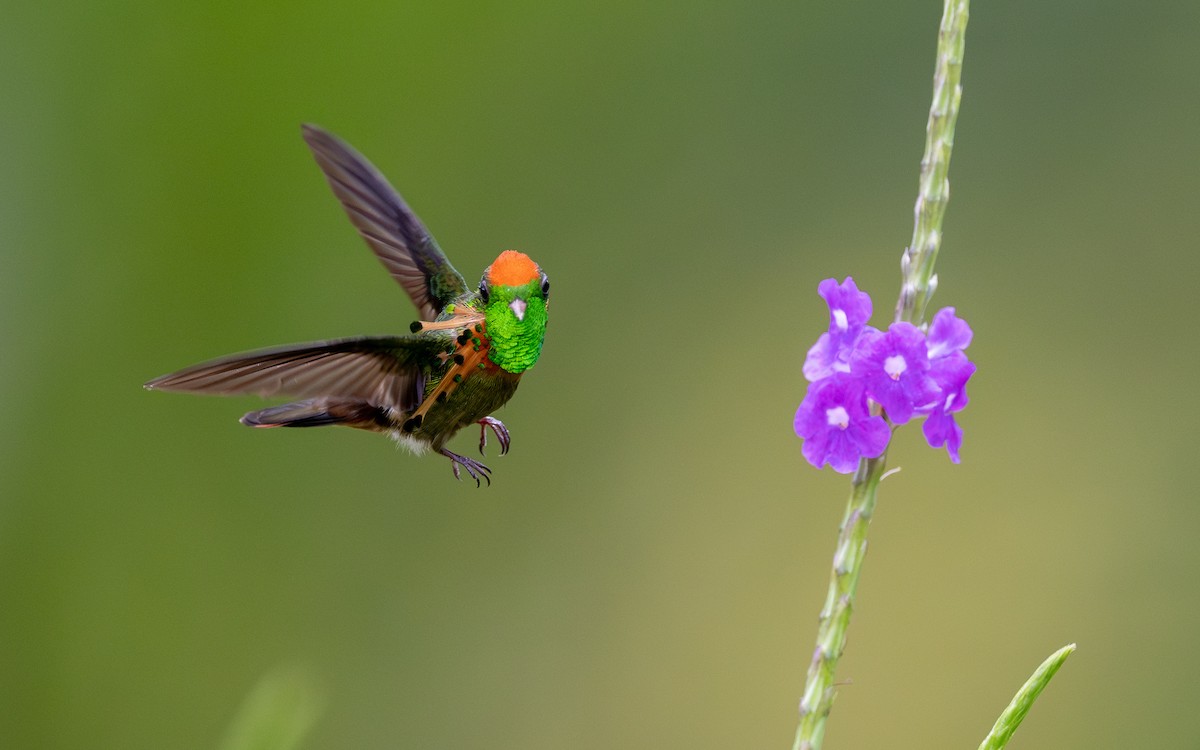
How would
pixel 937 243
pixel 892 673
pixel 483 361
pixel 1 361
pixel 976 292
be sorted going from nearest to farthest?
1. pixel 937 243
2. pixel 483 361
3. pixel 1 361
4. pixel 892 673
5. pixel 976 292

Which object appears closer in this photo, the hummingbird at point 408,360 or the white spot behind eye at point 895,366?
the white spot behind eye at point 895,366

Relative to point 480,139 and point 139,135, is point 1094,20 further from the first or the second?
point 139,135

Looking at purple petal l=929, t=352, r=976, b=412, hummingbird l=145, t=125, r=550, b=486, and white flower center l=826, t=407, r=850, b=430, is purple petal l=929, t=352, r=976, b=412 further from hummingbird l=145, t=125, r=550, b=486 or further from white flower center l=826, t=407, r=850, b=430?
hummingbird l=145, t=125, r=550, b=486

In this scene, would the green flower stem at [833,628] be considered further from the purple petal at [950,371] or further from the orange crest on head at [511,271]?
the orange crest on head at [511,271]

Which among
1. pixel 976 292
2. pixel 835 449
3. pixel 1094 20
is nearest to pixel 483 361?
pixel 835 449

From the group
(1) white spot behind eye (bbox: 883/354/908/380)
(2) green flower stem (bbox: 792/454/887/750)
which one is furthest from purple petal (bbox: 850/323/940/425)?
(2) green flower stem (bbox: 792/454/887/750)

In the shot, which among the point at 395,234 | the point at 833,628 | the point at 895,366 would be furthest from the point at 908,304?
the point at 395,234

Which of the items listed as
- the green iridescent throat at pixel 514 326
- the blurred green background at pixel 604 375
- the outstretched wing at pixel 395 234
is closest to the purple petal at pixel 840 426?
the green iridescent throat at pixel 514 326
